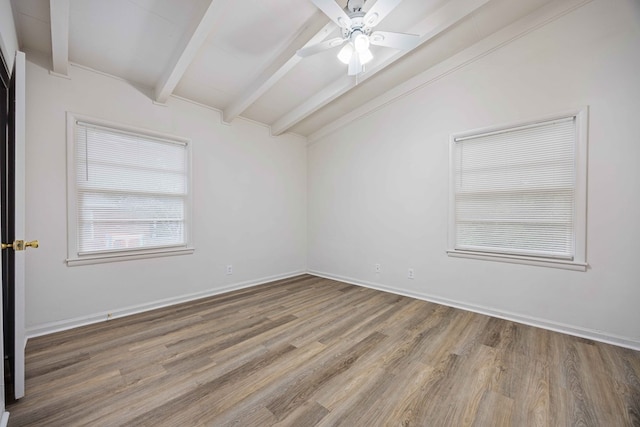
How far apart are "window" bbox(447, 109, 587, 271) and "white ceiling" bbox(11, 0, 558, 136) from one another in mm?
1151

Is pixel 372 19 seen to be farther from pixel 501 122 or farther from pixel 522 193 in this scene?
pixel 522 193

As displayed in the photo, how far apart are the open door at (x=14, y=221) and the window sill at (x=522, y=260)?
152 inches

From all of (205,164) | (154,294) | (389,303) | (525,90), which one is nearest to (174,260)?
(154,294)

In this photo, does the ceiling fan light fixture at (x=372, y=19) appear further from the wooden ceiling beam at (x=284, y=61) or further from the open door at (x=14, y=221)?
the open door at (x=14, y=221)

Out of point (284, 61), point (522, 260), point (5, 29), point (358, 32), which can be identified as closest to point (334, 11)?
point (358, 32)

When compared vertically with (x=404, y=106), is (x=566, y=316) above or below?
below

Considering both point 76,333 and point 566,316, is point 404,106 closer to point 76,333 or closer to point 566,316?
point 566,316

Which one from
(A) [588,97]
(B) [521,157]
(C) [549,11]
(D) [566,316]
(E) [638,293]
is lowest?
(D) [566,316]

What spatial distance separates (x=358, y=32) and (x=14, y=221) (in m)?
2.74

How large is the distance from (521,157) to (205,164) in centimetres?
389

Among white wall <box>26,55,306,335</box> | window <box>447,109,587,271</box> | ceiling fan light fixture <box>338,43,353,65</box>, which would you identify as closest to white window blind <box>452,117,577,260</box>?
window <box>447,109,587,271</box>

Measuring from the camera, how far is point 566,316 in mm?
2578

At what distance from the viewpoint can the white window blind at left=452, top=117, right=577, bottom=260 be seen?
8.63 feet

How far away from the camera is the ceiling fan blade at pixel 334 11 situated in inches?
73.4
